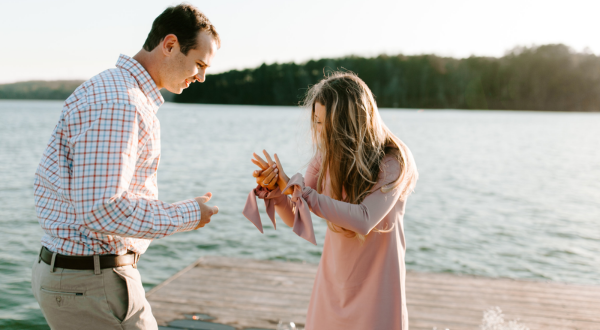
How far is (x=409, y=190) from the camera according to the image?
215 centimetres

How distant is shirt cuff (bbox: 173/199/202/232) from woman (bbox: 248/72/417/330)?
1.40 feet

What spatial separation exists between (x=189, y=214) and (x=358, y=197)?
0.75 meters

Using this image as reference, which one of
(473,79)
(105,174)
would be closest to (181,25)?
(105,174)

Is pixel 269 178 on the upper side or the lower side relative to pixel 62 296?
upper

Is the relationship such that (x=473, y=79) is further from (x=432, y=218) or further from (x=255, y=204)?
(x=255, y=204)

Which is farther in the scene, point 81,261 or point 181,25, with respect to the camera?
point 181,25

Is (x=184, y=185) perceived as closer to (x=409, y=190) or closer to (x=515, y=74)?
(x=409, y=190)

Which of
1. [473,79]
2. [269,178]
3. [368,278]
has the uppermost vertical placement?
[473,79]

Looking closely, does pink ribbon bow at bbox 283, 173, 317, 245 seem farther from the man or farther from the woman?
the man

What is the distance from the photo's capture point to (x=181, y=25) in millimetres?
1921

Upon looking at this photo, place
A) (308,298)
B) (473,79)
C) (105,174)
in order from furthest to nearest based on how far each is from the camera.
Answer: (473,79)
(308,298)
(105,174)

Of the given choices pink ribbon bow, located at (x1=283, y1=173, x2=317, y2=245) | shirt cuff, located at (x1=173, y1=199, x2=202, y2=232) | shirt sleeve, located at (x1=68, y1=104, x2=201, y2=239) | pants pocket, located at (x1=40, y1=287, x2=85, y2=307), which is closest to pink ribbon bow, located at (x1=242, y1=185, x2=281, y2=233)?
pink ribbon bow, located at (x1=283, y1=173, x2=317, y2=245)

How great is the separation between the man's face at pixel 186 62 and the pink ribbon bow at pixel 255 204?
0.60 metres

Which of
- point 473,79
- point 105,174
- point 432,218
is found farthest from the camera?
point 473,79
